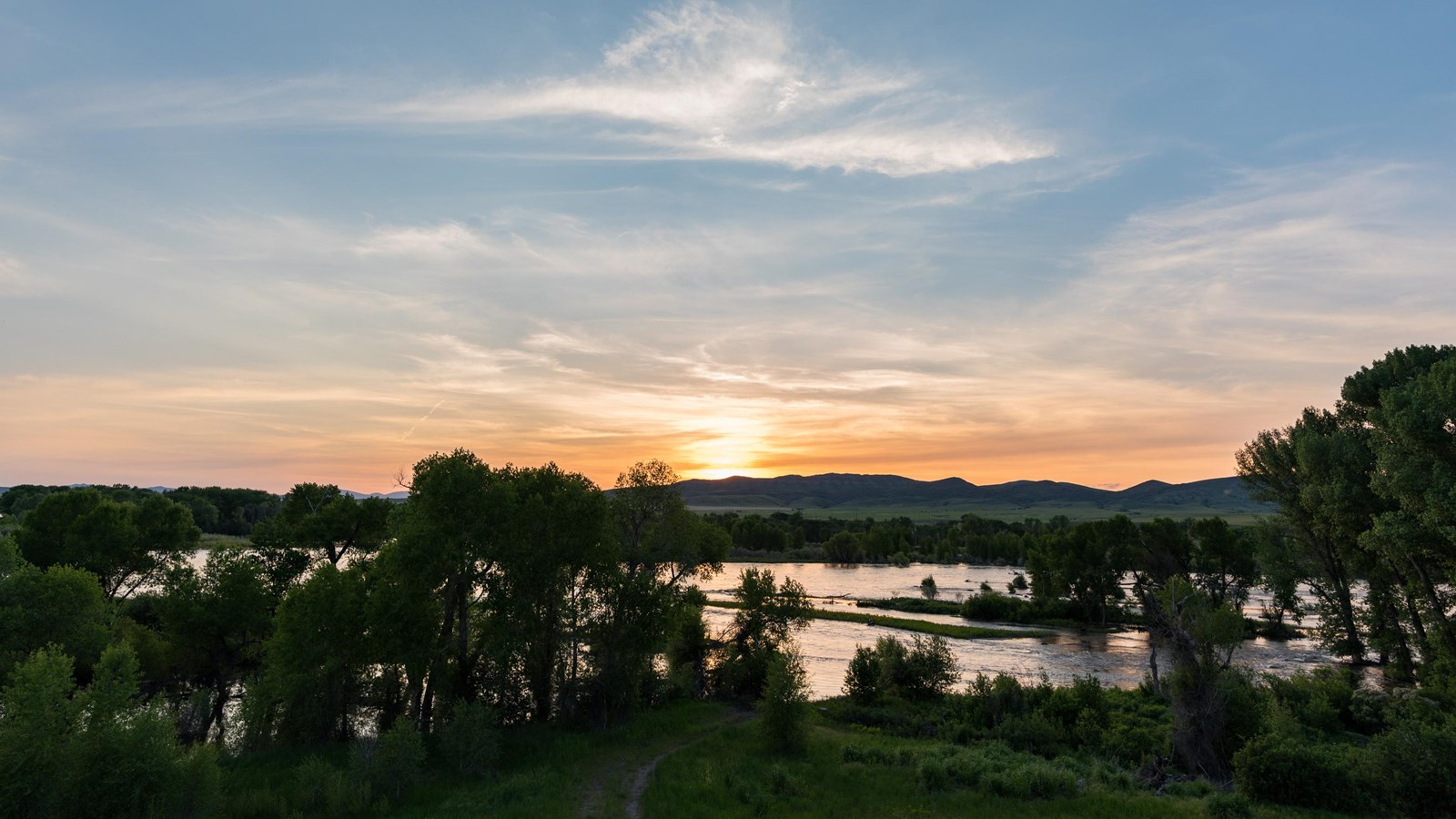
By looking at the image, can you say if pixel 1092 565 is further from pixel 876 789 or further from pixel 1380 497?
pixel 876 789

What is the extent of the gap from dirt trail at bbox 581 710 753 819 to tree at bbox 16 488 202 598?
140ft

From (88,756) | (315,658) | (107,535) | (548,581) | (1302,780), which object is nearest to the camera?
(88,756)

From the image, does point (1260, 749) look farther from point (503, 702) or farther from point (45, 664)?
point (45, 664)

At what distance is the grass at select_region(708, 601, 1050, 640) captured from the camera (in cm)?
7625

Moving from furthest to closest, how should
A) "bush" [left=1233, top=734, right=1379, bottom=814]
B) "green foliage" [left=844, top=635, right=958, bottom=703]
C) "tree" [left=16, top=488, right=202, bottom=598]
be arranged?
"tree" [left=16, top=488, right=202, bottom=598] < "green foliage" [left=844, top=635, right=958, bottom=703] < "bush" [left=1233, top=734, right=1379, bottom=814]

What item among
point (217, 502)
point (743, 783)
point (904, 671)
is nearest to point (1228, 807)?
point (743, 783)

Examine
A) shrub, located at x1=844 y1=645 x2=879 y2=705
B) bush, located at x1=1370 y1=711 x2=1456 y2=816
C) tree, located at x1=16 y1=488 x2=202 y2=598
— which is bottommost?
shrub, located at x1=844 y1=645 x2=879 y2=705

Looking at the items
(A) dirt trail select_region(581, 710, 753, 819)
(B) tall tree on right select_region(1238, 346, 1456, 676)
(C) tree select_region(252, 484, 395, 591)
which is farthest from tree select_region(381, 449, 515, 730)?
(B) tall tree on right select_region(1238, 346, 1456, 676)

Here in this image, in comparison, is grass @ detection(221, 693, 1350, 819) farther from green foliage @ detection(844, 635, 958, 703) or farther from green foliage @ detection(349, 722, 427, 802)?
green foliage @ detection(844, 635, 958, 703)

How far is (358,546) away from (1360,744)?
60.3 meters

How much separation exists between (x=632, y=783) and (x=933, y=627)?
57.1 metres

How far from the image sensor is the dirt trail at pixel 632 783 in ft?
83.4

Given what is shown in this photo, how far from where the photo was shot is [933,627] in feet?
256

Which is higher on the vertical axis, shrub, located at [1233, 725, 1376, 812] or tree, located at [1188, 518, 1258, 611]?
tree, located at [1188, 518, 1258, 611]
